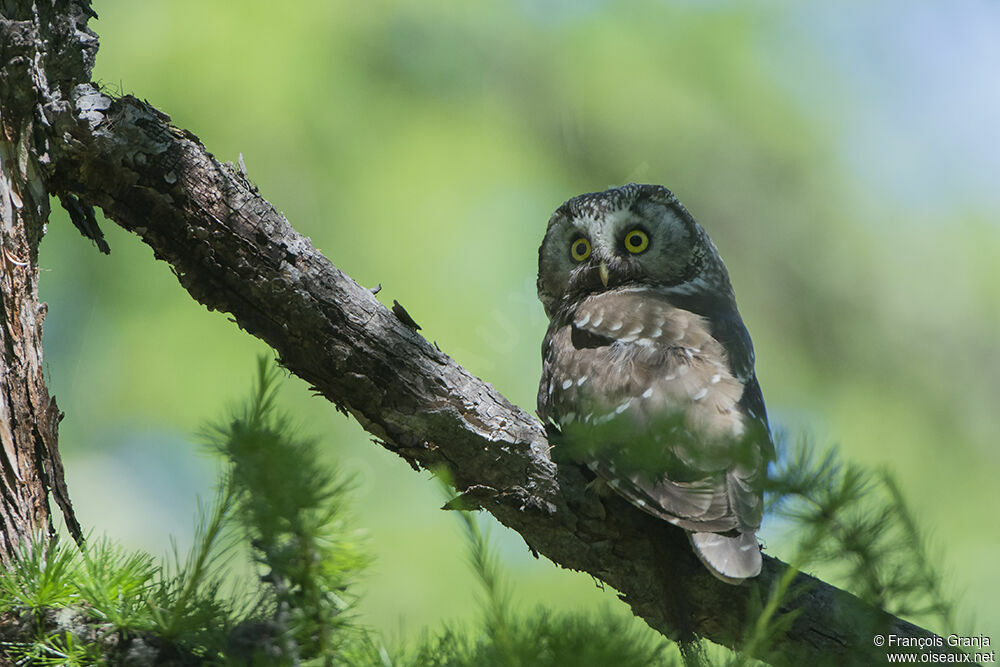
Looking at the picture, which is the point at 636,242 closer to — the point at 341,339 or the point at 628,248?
the point at 628,248

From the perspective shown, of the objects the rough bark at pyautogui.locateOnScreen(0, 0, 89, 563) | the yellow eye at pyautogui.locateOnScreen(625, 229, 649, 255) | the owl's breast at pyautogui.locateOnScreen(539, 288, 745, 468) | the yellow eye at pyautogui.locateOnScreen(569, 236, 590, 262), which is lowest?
the rough bark at pyautogui.locateOnScreen(0, 0, 89, 563)

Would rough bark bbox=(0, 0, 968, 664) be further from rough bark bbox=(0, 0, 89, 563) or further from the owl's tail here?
the owl's tail

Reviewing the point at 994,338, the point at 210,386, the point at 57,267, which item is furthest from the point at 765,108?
the point at 57,267

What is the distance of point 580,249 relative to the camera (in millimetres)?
3318

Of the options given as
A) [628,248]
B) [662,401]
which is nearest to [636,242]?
[628,248]

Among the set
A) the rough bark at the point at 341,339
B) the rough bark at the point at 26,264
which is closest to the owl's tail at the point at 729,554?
the rough bark at the point at 341,339

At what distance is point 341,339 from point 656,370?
873mm

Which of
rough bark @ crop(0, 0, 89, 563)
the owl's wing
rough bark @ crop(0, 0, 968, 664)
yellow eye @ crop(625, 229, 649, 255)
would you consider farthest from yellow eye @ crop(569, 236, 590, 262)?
rough bark @ crop(0, 0, 89, 563)

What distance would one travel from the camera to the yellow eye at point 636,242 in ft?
10.8

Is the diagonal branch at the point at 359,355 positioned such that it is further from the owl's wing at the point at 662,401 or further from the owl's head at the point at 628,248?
the owl's head at the point at 628,248

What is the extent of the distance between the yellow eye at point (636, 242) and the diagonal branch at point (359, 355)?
4.01 ft

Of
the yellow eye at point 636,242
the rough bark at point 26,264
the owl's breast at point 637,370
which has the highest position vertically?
the yellow eye at point 636,242

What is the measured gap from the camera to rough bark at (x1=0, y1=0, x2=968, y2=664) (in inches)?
85.0

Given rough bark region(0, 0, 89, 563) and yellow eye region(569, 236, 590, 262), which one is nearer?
rough bark region(0, 0, 89, 563)
